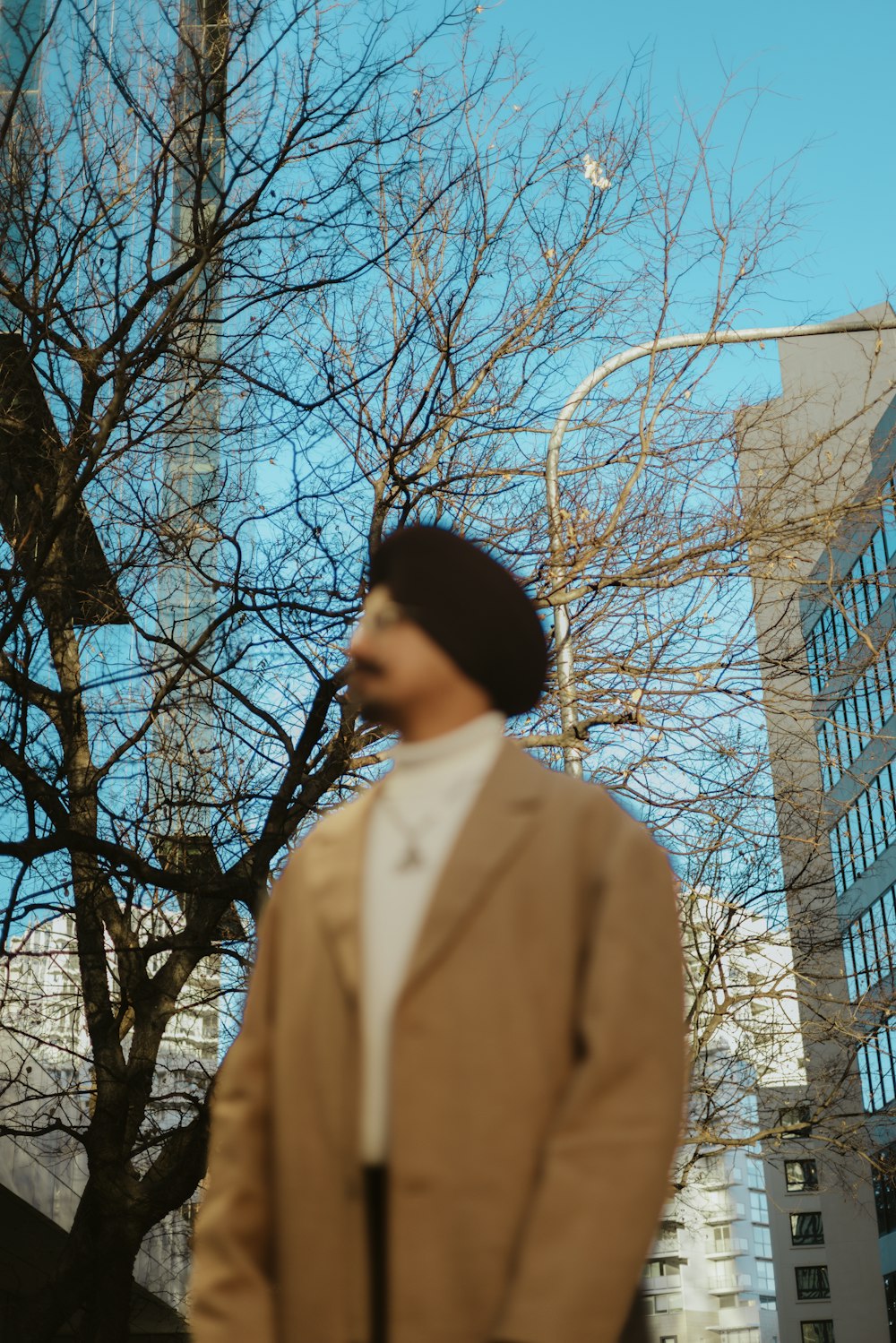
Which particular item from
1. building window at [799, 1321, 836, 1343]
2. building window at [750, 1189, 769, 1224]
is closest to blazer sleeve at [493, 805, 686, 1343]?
building window at [799, 1321, 836, 1343]

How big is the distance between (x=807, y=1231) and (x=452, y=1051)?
82477 millimetres

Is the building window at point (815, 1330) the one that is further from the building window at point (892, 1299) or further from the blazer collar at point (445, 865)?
the blazer collar at point (445, 865)

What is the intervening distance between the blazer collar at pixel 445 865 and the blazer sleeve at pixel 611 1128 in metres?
0.14

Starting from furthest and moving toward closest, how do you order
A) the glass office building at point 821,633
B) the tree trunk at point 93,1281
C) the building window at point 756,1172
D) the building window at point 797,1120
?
1. the building window at point 756,1172
2. the building window at point 797,1120
3. the glass office building at point 821,633
4. the tree trunk at point 93,1281

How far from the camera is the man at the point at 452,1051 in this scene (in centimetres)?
174

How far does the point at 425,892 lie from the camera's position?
6.35 feet

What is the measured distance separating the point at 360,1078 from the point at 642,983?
14.3 inches

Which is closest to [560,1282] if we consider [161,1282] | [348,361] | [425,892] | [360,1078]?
[360,1078]

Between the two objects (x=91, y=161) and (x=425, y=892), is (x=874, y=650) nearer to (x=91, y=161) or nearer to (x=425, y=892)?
(x=91, y=161)

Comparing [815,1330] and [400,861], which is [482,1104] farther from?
[815,1330]

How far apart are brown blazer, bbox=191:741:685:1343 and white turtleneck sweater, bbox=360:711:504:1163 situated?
2 centimetres

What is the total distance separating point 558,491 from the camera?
9695 mm

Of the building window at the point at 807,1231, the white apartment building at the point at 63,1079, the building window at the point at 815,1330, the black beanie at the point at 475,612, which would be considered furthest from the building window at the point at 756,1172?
the black beanie at the point at 475,612

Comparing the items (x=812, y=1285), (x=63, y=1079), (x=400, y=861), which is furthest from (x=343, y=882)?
(x=812, y=1285)
